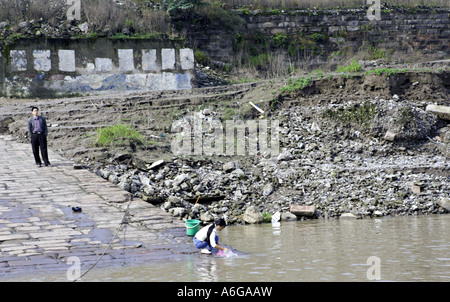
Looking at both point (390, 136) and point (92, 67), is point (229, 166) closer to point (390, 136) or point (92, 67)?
point (390, 136)

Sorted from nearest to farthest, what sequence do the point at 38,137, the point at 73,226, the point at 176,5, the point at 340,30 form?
the point at 73,226 < the point at 38,137 < the point at 176,5 < the point at 340,30

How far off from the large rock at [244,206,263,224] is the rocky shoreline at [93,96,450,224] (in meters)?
0.02

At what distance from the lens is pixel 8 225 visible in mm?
7883

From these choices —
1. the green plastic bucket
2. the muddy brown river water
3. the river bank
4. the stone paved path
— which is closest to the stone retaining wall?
the river bank

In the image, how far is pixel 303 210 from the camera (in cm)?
1085

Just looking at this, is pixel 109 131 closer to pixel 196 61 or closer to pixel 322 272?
pixel 322 272

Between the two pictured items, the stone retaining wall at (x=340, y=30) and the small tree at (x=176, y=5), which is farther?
Result: the stone retaining wall at (x=340, y=30)

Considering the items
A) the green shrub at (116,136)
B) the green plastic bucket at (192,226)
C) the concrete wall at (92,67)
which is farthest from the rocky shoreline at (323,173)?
the concrete wall at (92,67)

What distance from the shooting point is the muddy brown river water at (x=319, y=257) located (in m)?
6.50

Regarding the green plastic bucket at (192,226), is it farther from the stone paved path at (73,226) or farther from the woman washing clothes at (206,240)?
the woman washing clothes at (206,240)

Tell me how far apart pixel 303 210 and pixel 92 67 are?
10808 mm

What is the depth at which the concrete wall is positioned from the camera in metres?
18.7

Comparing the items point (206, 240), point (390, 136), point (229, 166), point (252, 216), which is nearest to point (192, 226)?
point (206, 240)

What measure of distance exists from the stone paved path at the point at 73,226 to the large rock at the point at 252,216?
7.05ft
